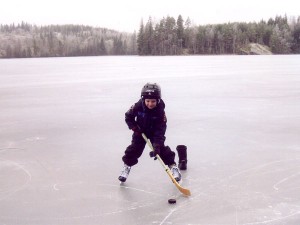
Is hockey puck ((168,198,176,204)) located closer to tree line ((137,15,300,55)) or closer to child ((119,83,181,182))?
child ((119,83,181,182))

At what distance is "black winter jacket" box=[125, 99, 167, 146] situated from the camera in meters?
4.30

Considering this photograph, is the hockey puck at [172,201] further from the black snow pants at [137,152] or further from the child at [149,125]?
the black snow pants at [137,152]

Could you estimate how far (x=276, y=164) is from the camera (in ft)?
16.5

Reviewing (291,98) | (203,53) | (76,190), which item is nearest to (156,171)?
(76,190)

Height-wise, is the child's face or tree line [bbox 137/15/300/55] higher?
tree line [bbox 137/15/300/55]

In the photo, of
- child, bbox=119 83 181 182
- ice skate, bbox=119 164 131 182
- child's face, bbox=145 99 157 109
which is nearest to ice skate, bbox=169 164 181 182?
child, bbox=119 83 181 182

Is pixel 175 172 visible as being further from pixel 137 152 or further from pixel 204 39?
pixel 204 39

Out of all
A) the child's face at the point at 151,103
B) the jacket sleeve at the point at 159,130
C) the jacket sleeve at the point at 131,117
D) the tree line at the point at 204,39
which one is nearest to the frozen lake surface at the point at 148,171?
the jacket sleeve at the point at 159,130

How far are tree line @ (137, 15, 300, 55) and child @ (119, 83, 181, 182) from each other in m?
105

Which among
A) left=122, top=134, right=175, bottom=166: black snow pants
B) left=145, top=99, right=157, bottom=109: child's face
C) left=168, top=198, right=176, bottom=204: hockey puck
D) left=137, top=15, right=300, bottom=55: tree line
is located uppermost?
left=137, top=15, right=300, bottom=55: tree line

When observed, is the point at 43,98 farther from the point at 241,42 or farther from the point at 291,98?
the point at 241,42

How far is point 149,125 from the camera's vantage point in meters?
4.39

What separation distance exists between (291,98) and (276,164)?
7056 mm

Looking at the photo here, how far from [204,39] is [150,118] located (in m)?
109
